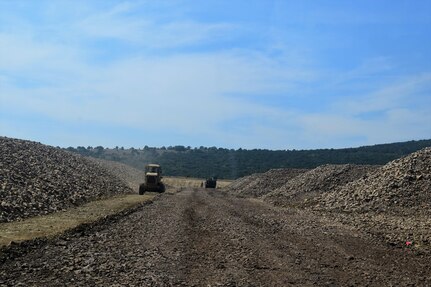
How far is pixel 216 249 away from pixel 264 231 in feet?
15.9

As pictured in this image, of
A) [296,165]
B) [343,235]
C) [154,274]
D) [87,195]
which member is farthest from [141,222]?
[296,165]

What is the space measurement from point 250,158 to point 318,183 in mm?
119350

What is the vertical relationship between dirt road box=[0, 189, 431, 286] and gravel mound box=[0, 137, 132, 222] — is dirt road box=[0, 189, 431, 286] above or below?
below

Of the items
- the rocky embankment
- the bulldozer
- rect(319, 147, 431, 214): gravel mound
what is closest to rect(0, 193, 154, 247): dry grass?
the rocky embankment

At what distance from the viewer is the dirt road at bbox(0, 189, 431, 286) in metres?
9.84

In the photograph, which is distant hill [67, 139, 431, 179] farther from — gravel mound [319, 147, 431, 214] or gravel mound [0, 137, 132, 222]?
gravel mound [0, 137, 132, 222]

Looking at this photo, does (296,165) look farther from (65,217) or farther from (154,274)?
(154,274)

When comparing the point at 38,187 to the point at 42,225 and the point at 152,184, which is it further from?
the point at 152,184

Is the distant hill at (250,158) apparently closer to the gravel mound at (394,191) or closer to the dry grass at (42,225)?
the gravel mound at (394,191)

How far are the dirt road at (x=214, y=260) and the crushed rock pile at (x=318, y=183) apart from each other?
24745mm

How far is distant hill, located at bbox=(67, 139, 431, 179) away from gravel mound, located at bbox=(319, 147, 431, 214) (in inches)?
2923

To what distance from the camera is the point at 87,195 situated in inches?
1323

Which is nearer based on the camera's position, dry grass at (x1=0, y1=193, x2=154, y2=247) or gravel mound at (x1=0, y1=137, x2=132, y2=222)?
dry grass at (x1=0, y1=193, x2=154, y2=247)

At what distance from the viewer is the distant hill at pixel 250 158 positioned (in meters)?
121
